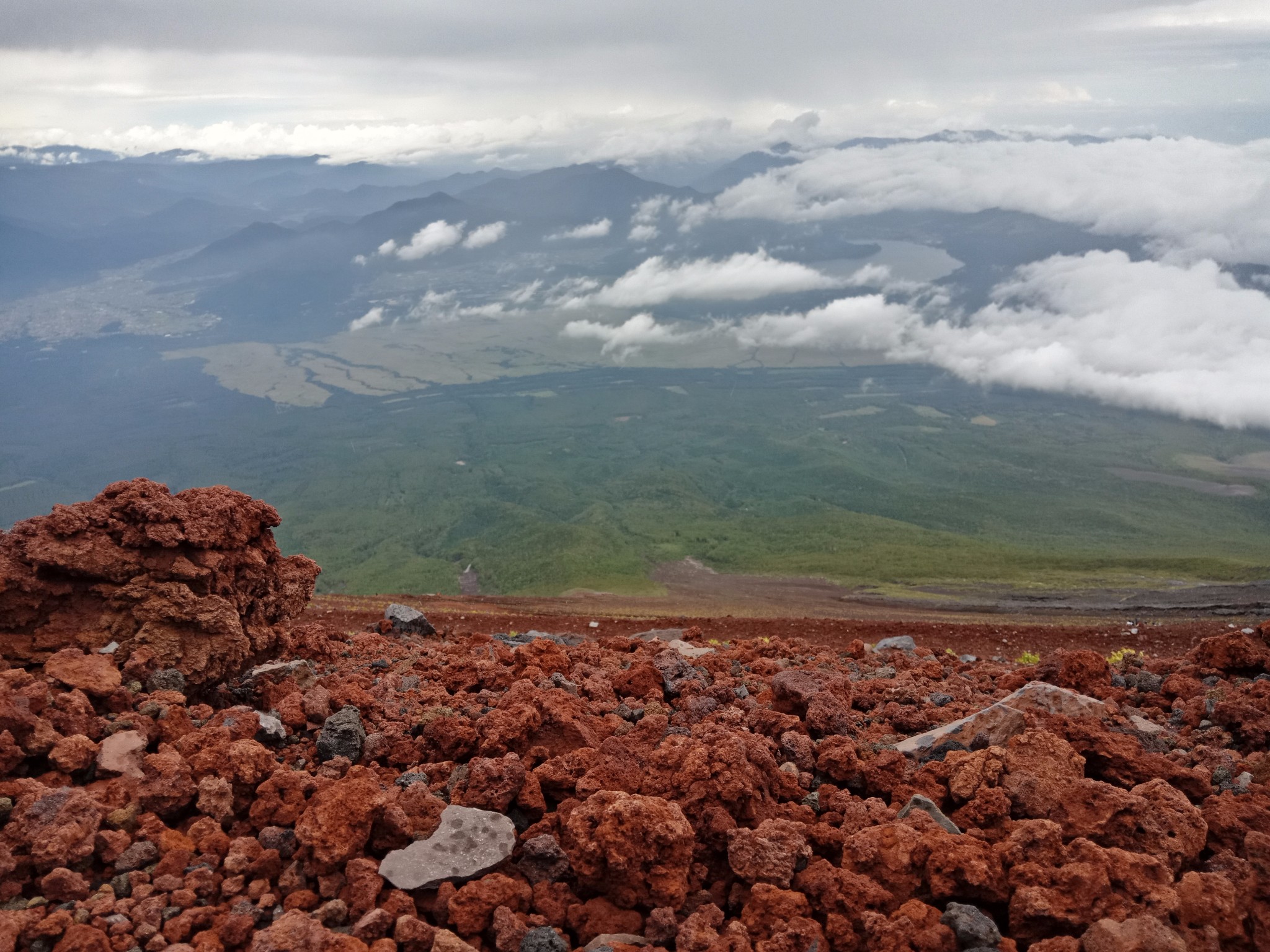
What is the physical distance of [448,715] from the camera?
8.58 meters

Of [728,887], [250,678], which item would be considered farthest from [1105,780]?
[250,678]

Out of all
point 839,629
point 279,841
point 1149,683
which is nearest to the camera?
point 279,841

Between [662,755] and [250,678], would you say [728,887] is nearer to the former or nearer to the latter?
[662,755]

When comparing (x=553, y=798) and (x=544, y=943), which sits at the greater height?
(x=553, y=798)

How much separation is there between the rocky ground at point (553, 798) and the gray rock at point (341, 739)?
0.08 ft

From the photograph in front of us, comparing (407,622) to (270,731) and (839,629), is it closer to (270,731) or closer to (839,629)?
(270,731)

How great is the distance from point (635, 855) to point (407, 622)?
11632 millimetres

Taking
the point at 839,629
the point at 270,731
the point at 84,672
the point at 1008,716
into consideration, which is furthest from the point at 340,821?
the point at 839,629

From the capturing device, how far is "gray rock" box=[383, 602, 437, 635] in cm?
1641

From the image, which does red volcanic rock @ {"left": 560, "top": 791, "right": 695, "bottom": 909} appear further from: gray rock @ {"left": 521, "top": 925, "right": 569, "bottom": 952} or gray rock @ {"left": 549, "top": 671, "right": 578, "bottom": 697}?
A: gray rock @ {"left": 549, "top": 671, "right": 578, "bottom": 697}

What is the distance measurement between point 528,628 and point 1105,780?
719 inches

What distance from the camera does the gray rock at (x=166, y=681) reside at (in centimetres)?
894

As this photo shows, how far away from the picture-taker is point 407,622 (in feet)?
53.9

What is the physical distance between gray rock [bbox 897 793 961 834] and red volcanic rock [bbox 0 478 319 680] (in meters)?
7.88
